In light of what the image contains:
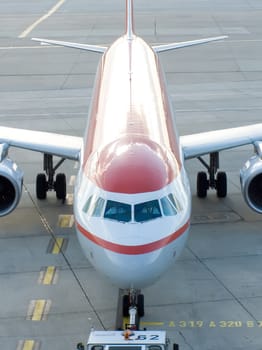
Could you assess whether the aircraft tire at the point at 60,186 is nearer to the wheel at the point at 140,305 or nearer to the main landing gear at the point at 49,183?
the main landing gear at the point at 49,183

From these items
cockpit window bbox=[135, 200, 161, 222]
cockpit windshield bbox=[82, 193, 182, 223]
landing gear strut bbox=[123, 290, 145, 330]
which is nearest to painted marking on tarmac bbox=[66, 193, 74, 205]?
landing gear strut bbox=[123, 290, 145, 330]

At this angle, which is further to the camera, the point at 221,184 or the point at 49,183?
the point at 49,183

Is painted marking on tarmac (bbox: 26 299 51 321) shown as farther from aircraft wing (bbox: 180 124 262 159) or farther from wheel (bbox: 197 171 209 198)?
wheel (bbox: 197 171 209 198)

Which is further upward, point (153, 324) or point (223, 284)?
point (223, 284)

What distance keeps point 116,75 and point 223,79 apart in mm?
19117

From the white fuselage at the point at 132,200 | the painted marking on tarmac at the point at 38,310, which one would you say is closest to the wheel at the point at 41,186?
the white fuselage at the point at 132,200

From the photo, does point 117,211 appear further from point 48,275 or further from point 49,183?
point 49,183

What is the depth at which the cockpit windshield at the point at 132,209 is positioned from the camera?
48.0 feet

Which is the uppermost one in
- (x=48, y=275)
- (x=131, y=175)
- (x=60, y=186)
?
(x=60, y=186)

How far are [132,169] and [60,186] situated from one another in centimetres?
Result: 839

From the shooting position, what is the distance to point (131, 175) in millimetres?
15117

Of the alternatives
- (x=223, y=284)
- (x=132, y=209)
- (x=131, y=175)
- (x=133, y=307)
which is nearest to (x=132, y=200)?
(x=132, y=209)

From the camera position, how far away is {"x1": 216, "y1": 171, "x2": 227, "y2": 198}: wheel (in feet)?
77.0

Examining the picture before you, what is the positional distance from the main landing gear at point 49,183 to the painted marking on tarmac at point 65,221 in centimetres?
129
